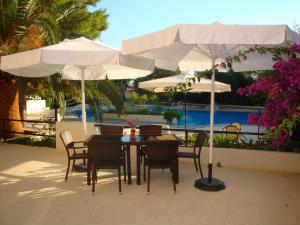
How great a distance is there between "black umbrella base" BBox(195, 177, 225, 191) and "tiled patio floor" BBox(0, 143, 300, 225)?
112 millimetres

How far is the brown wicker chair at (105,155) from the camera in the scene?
5199mm

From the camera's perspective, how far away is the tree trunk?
396 inches

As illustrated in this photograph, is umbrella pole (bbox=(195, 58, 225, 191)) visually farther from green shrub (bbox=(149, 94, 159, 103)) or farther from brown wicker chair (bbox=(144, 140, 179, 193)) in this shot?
green shrub (bbox=(149, 94, 159, 103))

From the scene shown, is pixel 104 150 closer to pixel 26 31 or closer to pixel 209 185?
pixel 209 185

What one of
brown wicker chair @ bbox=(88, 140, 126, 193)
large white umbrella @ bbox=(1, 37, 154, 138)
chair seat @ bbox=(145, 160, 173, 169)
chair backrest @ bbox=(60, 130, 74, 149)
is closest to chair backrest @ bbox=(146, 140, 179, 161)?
chair seat @ bbox=(145, 160, 173, 169)

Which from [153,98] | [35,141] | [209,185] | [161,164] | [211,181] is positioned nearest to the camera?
[161,164]

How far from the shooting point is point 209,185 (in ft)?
18.1

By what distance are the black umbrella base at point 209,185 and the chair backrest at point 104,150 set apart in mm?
1523

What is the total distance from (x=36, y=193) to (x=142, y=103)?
63.2 ft

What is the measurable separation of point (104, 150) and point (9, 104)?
6.46m

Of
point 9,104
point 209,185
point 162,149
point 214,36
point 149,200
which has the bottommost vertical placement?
point 149,200

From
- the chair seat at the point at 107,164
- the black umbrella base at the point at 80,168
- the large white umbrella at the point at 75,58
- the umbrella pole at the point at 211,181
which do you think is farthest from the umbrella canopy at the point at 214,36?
the black umbrella base at the point at 80,168

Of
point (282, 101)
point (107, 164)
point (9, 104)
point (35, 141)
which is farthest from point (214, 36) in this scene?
point (9, 104)

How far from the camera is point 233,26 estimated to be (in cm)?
423
